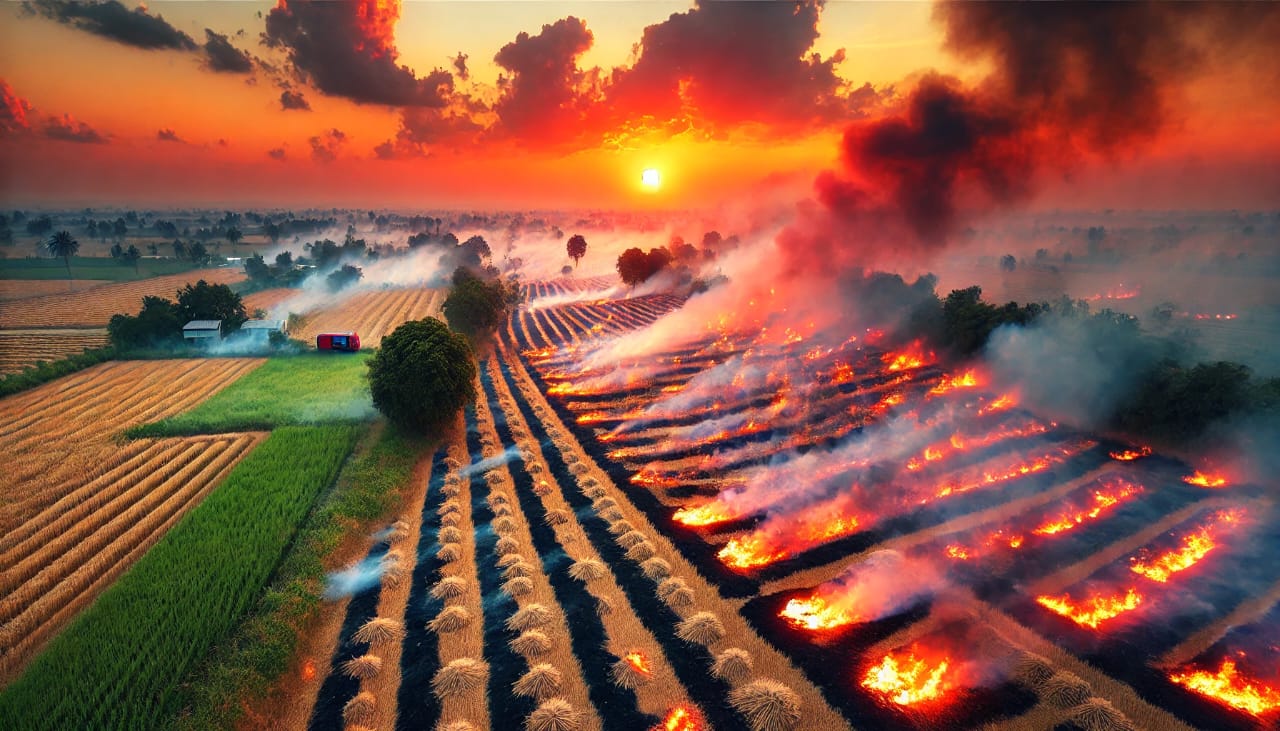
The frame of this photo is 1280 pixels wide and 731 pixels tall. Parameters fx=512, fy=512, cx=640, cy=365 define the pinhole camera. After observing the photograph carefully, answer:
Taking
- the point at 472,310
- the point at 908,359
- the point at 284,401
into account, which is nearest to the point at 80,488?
the point at 284,401

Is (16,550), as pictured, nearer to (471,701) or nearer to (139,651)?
(139,651)

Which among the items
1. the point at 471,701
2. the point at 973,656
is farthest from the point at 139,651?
the point at 973,656

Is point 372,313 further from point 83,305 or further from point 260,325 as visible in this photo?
point 83,305

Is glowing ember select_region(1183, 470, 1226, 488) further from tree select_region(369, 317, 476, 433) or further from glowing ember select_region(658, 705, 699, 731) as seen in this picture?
tree select_region(369, 317, 476, 433)

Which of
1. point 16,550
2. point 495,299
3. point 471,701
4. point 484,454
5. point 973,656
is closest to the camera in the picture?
point 471,701

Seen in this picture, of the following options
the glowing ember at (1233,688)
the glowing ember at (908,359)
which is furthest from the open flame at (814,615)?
the glowing ember at (908,359)

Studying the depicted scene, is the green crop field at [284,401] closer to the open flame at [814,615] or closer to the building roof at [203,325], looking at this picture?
the building roof at [203,325]
